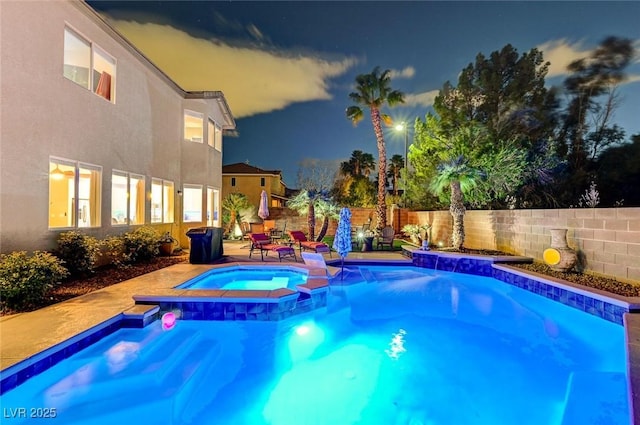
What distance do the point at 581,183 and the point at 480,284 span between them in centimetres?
1087

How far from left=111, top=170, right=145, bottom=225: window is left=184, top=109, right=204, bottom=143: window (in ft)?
12.7

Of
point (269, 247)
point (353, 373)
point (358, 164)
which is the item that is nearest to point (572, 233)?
point (353, 373)

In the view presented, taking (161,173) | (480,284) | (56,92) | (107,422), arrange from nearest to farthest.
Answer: (107,422)
(56,92)
(480,284)
(161,173)

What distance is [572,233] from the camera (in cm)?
820

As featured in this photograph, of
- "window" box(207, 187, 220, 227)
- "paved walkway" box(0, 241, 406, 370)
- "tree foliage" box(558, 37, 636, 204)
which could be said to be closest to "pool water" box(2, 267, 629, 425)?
"paved walkway" box(0, 241, 406, 370)

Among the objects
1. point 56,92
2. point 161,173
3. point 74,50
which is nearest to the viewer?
point 56,92

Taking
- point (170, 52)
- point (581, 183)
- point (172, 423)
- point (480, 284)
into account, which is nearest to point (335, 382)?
point (172, 423)

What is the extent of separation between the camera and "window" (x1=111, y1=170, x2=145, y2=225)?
9.43 meters

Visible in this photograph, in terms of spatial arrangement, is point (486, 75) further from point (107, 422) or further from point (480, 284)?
point (107, 422)

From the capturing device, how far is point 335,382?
441 centimetres

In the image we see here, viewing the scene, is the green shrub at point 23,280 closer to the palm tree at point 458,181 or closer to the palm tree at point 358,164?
the palm tree at point 458,181

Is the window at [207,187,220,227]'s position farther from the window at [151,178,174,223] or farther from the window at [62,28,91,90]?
the window at [62,28,91,90]

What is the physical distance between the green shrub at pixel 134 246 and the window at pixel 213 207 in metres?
4.47

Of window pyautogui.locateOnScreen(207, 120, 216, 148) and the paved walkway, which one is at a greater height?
window pyautogui.locateOnScreen(207, 120, 216, 148)
